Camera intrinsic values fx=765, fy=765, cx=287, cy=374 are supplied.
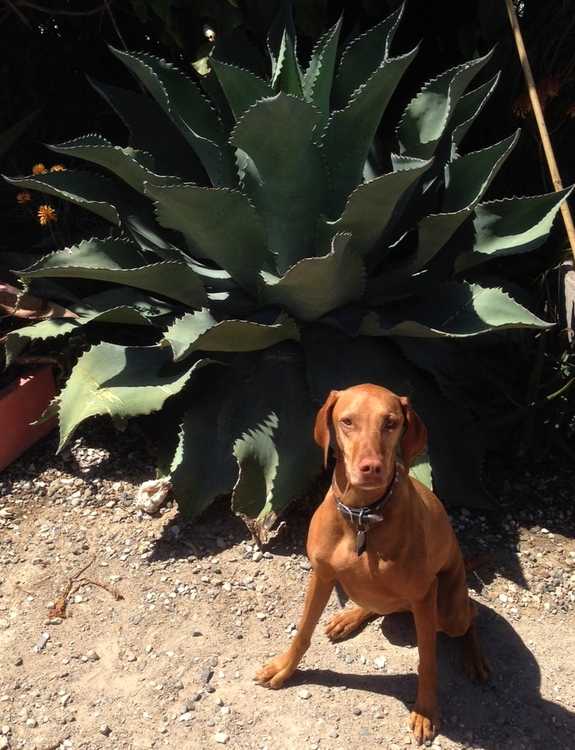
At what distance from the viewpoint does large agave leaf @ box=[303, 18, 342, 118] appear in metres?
2.49

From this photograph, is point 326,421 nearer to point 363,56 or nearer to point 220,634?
point 220,634

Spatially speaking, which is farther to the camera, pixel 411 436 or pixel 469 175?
pixel 469 175

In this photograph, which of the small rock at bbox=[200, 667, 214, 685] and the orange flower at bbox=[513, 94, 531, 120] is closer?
the small rock at bbox=[200, 667, 214, 685]

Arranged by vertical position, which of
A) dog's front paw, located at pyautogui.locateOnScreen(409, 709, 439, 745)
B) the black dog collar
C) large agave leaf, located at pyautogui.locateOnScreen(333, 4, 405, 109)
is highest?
large agave leaf, located at pyautogui.locateOnScreen(333, 4, 405, 109)

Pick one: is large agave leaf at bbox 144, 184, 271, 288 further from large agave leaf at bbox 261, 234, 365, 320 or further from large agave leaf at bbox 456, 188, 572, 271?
large agave leaf at bbox 456, 188, 572, 271

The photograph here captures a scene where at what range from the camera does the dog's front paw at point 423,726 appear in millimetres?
1929

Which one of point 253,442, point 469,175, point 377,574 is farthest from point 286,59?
point 377,574

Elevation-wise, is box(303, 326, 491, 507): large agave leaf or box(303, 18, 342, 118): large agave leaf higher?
box(303, 18, 342, 118): large agave leaf

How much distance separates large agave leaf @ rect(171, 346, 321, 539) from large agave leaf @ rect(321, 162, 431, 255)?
1.52ft

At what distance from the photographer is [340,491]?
173 centimetres

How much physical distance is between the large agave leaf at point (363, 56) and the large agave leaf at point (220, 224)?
744 mm

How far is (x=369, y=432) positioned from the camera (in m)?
1.57

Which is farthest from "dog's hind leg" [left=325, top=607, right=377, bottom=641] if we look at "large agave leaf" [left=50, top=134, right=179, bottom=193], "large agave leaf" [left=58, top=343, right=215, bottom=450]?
"large agave leaf" [left=50, top=134, right=179, bottom=193]

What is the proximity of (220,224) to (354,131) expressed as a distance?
542mm
